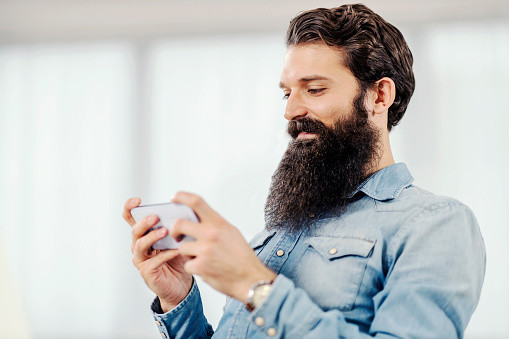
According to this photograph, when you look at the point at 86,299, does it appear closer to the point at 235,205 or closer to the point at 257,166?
the point at 235,205

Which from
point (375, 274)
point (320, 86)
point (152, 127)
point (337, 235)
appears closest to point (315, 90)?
point (320, 86)

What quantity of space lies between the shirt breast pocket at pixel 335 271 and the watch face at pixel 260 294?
183mm

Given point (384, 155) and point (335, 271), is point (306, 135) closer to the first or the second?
point (384, 155)

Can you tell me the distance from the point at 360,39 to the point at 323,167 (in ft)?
1.02

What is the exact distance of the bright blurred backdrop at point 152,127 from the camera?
2.64m

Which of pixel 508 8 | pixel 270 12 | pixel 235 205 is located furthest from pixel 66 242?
pixel 508 8

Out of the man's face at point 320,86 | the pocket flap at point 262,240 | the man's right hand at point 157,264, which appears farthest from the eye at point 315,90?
the man's right hand at point 157,264

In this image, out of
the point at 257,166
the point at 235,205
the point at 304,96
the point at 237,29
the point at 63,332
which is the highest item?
the point at 237,29

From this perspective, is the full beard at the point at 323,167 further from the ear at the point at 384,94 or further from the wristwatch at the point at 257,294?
the wristwatch at the point at 257,294

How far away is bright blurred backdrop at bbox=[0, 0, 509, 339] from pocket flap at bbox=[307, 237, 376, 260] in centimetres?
154

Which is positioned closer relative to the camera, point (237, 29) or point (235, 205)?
point (235, 205)

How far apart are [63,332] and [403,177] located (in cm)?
230

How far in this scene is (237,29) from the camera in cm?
288

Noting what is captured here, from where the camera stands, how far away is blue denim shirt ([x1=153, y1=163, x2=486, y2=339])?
859 mm
